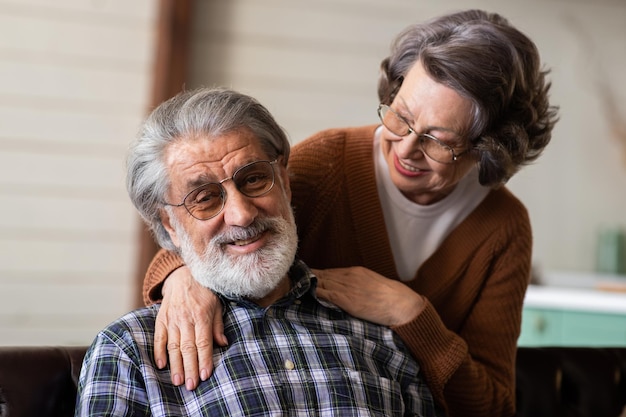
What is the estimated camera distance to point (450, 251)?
81.7 inches

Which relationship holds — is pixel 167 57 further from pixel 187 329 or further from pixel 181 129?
pixel 187 329

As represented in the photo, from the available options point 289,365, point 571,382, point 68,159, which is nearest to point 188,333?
point 289,365

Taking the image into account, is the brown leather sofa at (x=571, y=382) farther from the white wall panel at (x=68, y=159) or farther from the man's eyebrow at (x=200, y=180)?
the white wall panel at (x=68, y=159)

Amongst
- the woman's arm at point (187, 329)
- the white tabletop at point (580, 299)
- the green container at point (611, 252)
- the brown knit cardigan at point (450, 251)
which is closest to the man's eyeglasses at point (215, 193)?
the woman's arm at point (187, 329)

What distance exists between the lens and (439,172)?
188 centimetres

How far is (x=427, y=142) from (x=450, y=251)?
356mm

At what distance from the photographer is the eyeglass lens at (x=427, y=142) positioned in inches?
72.2

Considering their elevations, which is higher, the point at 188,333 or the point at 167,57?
the point at 167,57

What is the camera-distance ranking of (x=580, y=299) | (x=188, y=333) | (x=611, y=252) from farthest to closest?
(x=611, y=252) → (x=580, y=299) → (x=188, y=333)

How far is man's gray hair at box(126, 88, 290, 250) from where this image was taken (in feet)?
5.61

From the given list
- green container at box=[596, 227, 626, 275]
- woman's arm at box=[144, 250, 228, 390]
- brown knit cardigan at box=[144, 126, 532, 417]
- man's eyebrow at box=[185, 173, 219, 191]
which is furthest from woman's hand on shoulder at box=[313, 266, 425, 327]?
green container at box=[596, 227, 626, 275]

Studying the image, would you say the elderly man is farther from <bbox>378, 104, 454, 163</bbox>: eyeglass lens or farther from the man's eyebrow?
<bbox>378, 104, 454, 163</bbox>: eyeglass lens

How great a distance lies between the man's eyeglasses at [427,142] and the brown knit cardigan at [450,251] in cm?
19

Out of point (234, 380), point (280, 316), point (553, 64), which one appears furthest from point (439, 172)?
point (553, 64)
